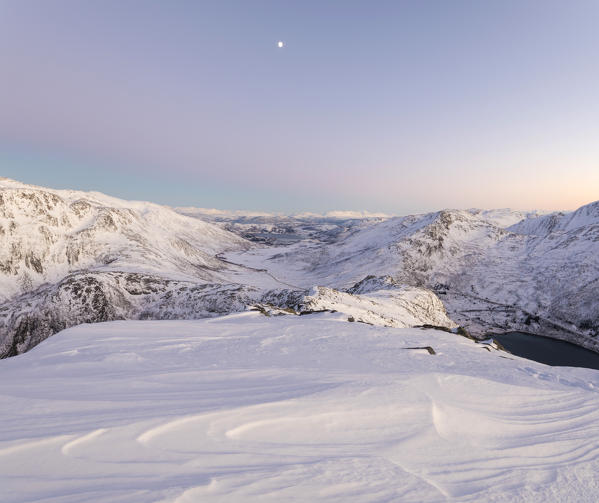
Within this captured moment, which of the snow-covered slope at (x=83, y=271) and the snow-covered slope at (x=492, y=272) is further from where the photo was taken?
the snow-covered slope at (x=492, y=272)

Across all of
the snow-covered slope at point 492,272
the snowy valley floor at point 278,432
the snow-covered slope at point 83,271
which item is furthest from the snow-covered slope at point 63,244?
the snowy valley floor at point 278,432

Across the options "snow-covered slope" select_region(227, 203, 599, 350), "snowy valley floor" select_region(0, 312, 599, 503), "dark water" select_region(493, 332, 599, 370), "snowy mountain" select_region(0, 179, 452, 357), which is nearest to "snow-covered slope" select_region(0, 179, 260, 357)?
"snowy mountain" select_region(0, 179, 452, 357)

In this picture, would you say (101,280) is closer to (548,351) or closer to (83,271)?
(83,271)

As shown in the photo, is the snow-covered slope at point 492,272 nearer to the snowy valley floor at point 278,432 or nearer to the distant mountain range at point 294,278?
the distant mountain range at point 294,278

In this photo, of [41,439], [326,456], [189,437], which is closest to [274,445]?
[326,456]

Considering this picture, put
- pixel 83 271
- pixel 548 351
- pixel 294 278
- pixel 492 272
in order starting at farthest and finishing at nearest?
pixel 294 278, pixel 492 272, pixel 548 351, pixel 83 271

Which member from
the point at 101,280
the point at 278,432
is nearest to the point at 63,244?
the point at 101,280


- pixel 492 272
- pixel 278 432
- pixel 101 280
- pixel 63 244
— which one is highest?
pixel 63 244
